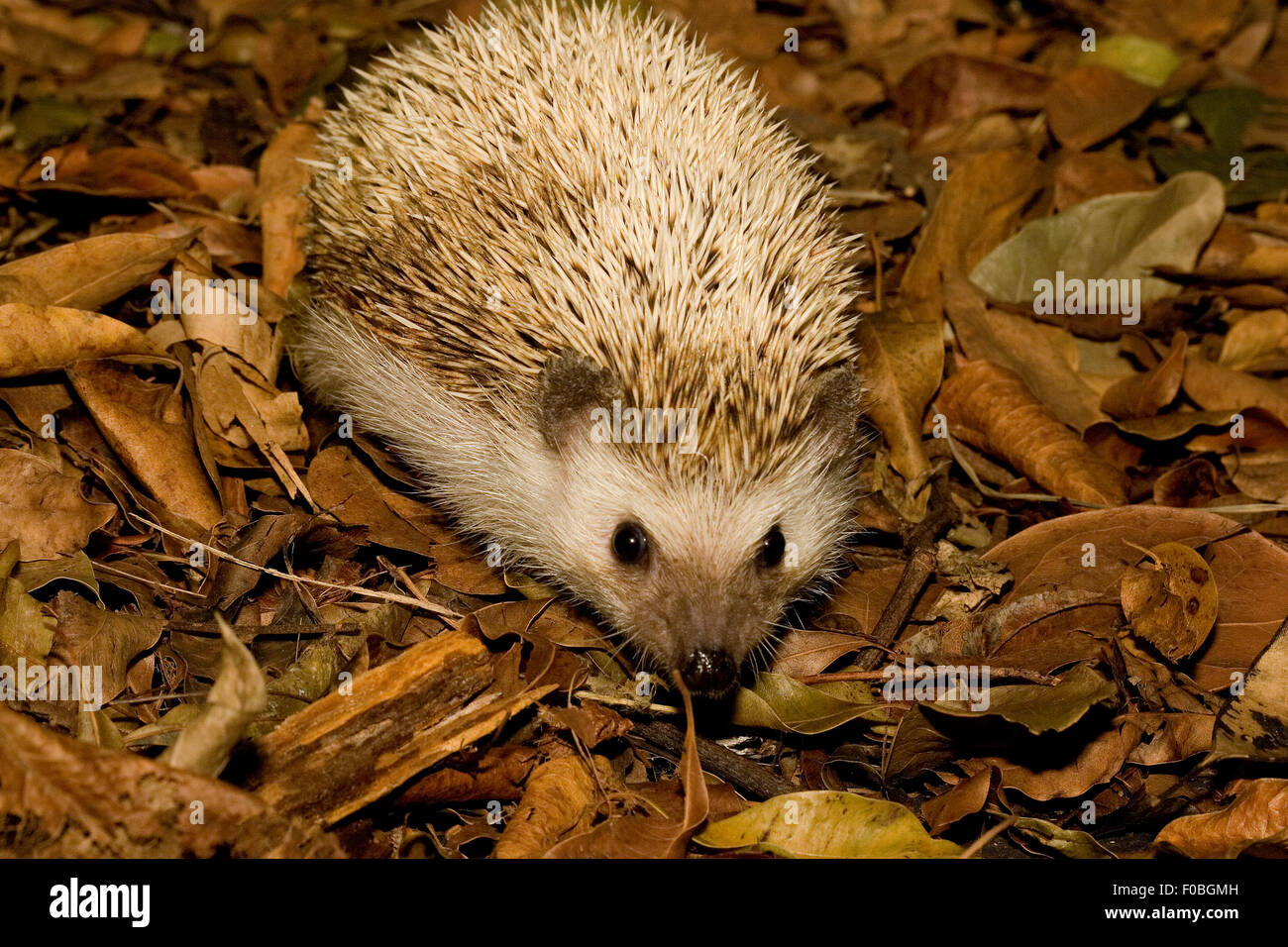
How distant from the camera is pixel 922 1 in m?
5.80

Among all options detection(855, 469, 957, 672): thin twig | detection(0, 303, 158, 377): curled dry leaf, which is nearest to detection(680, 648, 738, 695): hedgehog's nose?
detection(855, 469, 957, 672): thin twig

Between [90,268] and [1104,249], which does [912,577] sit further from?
[90,268]

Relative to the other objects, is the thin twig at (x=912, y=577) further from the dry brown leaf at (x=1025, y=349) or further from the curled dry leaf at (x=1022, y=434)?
the dry brown leaf at (x=1025, y=349)

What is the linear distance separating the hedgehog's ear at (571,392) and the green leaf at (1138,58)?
366 centimetres

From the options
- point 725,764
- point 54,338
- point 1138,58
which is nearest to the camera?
point 725,764

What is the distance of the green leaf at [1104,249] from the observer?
4.44 m

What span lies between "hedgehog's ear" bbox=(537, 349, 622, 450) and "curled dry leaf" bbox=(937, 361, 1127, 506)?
1470 mm

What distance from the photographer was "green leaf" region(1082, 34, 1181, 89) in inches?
216

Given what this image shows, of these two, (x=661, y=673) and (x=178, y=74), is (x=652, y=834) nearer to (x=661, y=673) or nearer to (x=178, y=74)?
(x=661, y=673)

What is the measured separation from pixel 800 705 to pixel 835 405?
91 cm

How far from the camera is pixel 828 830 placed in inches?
112

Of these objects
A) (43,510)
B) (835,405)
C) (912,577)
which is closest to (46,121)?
(43,510)

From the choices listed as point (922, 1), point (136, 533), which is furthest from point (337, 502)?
point (922, 1)

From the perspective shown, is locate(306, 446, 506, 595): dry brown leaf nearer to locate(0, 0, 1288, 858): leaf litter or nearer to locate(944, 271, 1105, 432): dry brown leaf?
locate(0, 0, 1288, 858): leaf litter
